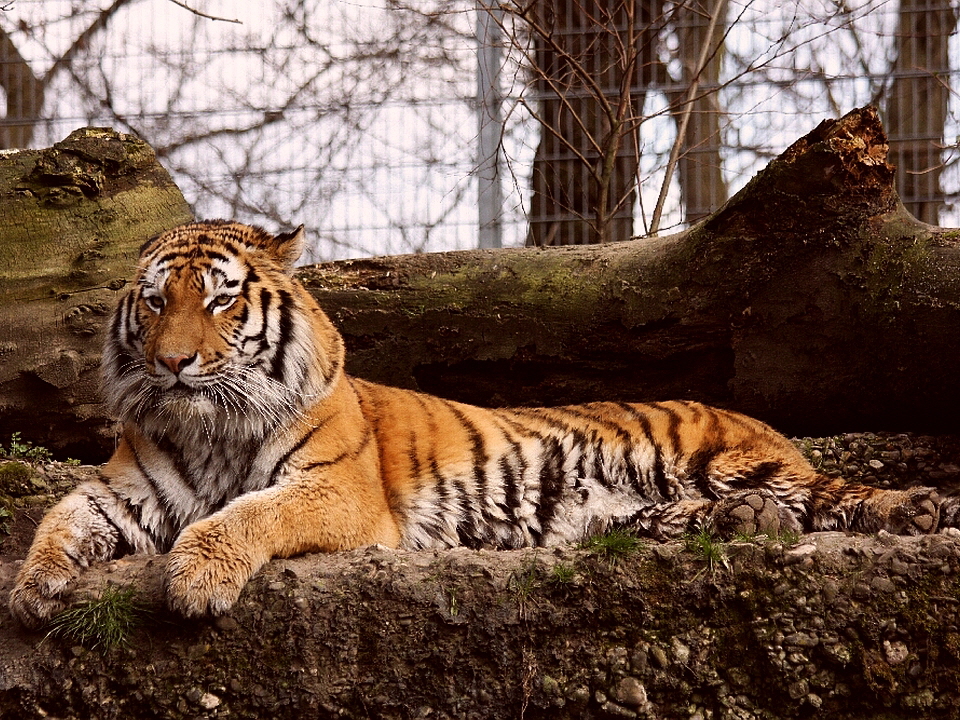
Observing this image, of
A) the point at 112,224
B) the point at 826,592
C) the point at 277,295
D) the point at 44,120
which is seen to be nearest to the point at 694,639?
the point at 826,592

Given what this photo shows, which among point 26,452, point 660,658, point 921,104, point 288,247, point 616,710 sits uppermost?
point 921,104

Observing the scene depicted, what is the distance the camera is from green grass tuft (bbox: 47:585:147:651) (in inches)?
112

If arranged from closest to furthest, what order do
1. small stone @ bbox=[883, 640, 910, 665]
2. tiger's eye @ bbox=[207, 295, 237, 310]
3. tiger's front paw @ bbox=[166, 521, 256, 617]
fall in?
small stone @ bbox=[883, 640, 910, 665] < tiger's front paw @ bbox=[166, 521, 256, 617] < tiger's eye @ bbox=[207, 295, 237, 310]

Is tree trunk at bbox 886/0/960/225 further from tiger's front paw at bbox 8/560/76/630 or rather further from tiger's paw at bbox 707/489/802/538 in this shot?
tiger's front paw at bbox 8/560/76/630

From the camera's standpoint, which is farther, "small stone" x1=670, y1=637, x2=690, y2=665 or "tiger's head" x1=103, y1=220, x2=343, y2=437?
"tiger's head" x1=103, y1=220, x2=343, y2=437

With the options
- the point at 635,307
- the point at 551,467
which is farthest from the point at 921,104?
the point at 551,467

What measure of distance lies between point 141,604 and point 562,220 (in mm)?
4271

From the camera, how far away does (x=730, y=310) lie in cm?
461

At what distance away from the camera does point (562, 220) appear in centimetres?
663

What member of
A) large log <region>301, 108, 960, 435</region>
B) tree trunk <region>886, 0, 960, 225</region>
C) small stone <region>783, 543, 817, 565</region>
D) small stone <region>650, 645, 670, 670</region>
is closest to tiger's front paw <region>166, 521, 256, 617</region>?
small stone <region>650, 645, 670, 670</region>

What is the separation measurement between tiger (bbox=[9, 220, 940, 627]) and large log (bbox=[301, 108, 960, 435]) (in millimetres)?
745

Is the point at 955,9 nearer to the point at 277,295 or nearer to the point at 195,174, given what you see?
the point at 277,295

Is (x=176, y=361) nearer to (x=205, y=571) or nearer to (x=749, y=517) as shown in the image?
(x=205, y=571)

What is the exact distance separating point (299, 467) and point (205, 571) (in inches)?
22.0
